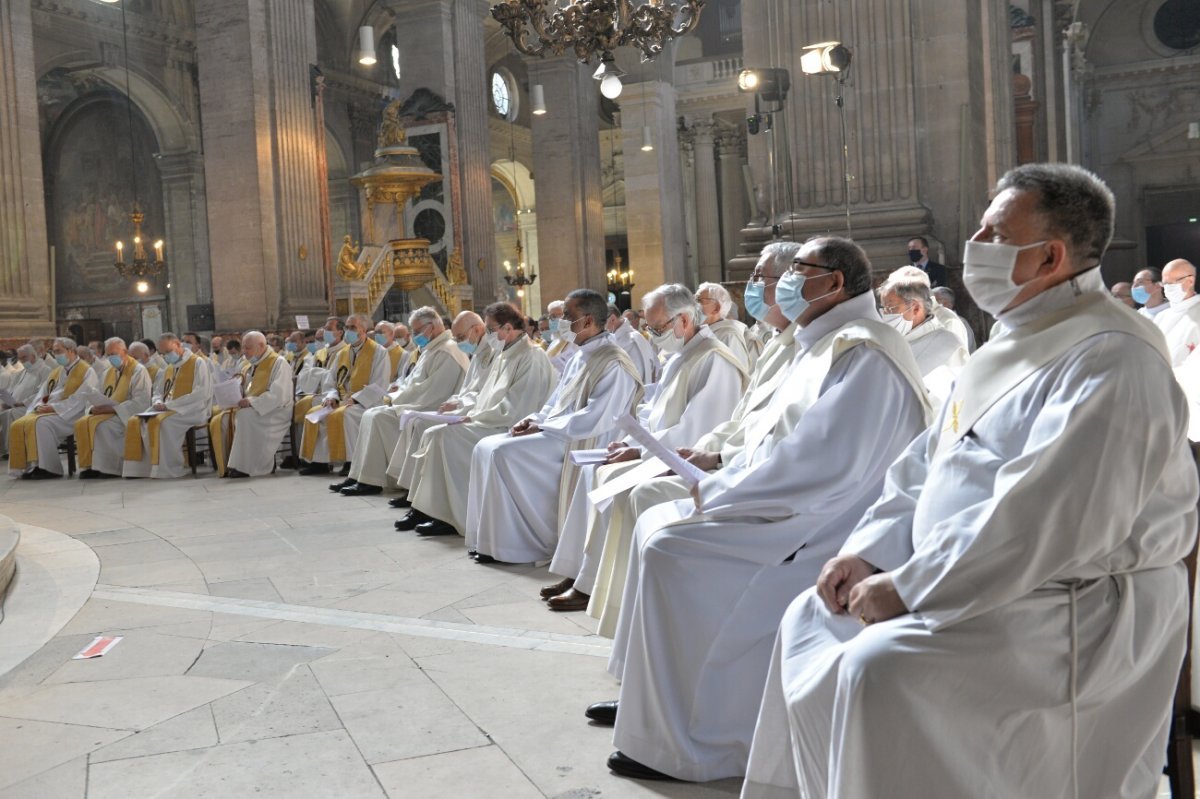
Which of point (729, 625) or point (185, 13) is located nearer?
point (729, 625)

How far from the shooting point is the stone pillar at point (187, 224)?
24.4 metres

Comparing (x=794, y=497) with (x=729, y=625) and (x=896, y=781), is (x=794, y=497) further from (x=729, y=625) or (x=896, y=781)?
(x=896, y=781)

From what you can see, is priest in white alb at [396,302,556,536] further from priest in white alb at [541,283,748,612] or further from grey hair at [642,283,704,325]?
grey hair at [642,283,704,325]

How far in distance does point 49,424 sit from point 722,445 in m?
9.99

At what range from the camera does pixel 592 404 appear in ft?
21.4

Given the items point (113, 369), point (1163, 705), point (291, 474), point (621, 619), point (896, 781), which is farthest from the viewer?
point (113, 369)

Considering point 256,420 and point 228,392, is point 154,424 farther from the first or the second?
point 256,420

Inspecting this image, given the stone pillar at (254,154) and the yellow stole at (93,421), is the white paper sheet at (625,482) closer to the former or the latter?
the yellow stole at (93,421)

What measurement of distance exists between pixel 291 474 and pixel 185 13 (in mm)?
17122

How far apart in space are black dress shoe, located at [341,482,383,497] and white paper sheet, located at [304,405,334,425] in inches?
47.0

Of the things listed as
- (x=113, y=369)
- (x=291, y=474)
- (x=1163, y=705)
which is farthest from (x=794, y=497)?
(x=113, y=369)

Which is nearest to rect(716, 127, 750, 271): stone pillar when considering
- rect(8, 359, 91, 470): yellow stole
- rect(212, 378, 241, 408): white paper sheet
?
rect(212, 378, 241, 408): white paper sheet

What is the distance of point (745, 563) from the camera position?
135 inches

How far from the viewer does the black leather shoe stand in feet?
12.4
